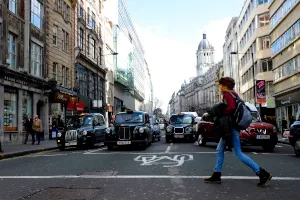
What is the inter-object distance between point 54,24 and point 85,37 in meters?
9.75

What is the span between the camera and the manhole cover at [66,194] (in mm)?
5492

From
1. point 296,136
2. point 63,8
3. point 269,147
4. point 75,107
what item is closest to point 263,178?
point 296,136

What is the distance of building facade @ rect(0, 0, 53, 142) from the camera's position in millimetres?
22047

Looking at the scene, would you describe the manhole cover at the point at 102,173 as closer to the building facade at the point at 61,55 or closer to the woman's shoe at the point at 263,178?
the woman's shoe at the point at 263,178

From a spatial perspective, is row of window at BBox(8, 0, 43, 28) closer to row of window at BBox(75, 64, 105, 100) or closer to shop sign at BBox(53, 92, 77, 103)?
shop sign at BBox(53, 92, 77, 103)

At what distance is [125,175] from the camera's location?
25.3ft

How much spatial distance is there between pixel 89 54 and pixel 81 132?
1050 inches

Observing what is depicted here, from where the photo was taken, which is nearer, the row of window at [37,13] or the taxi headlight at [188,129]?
the taxi headlight at [188,129]

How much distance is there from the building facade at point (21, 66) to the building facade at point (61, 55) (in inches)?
34.5

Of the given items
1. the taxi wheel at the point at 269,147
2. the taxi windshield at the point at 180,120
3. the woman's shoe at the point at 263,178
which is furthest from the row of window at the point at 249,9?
the woman's shoe at the point at 263,178

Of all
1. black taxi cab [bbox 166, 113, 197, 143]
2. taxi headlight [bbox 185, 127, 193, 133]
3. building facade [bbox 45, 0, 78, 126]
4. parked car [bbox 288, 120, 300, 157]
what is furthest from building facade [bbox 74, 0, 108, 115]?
parked car [bbox 288, 120, 300, 157]

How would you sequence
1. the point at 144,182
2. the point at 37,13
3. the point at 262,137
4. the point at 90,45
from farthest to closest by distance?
the point at 90,45 < the point at 37,13 < the point at 262,137 < the point at 144,182

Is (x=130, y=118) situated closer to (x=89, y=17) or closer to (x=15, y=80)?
(x=15, y=80)

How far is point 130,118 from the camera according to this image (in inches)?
675
